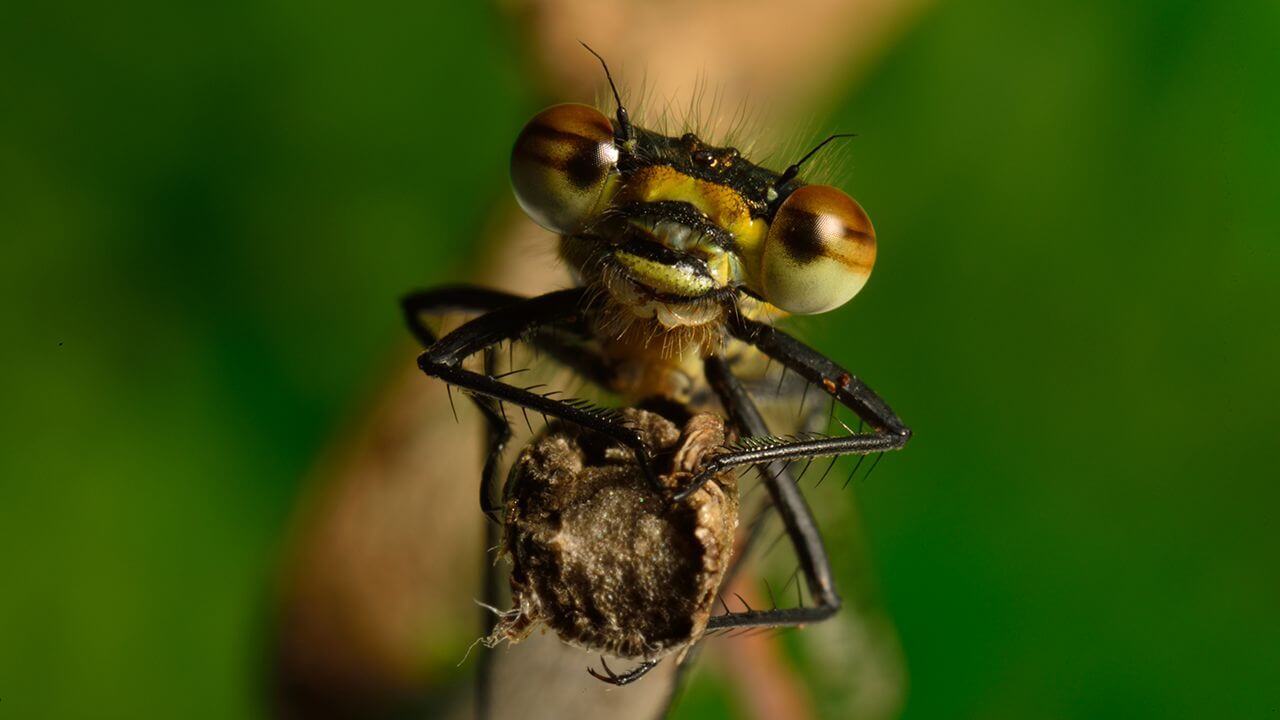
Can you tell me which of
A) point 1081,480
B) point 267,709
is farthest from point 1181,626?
point 267,709

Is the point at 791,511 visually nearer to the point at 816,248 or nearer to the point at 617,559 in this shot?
the point at 816,248

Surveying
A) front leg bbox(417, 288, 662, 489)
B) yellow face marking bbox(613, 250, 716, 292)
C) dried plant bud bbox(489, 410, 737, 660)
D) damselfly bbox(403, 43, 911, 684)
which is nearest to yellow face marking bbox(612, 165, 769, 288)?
→ damselfly bbox(403, 43, 911, 684)

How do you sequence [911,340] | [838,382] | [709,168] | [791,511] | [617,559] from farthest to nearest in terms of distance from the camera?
[911,340] < [791,511] < [838,382] < [709,168] < [617,559]

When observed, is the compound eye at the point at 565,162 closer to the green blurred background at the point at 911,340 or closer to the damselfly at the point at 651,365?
the damselfly at the point at 651,365

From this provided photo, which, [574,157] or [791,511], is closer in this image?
[574,157]

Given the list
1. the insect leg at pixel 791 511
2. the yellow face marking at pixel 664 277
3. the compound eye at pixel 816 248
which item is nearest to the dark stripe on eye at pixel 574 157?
the yellow face marking at pixel 664 277

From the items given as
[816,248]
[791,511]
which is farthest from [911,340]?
[816,248]

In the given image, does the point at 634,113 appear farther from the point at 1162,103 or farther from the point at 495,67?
the point at 1162,103
